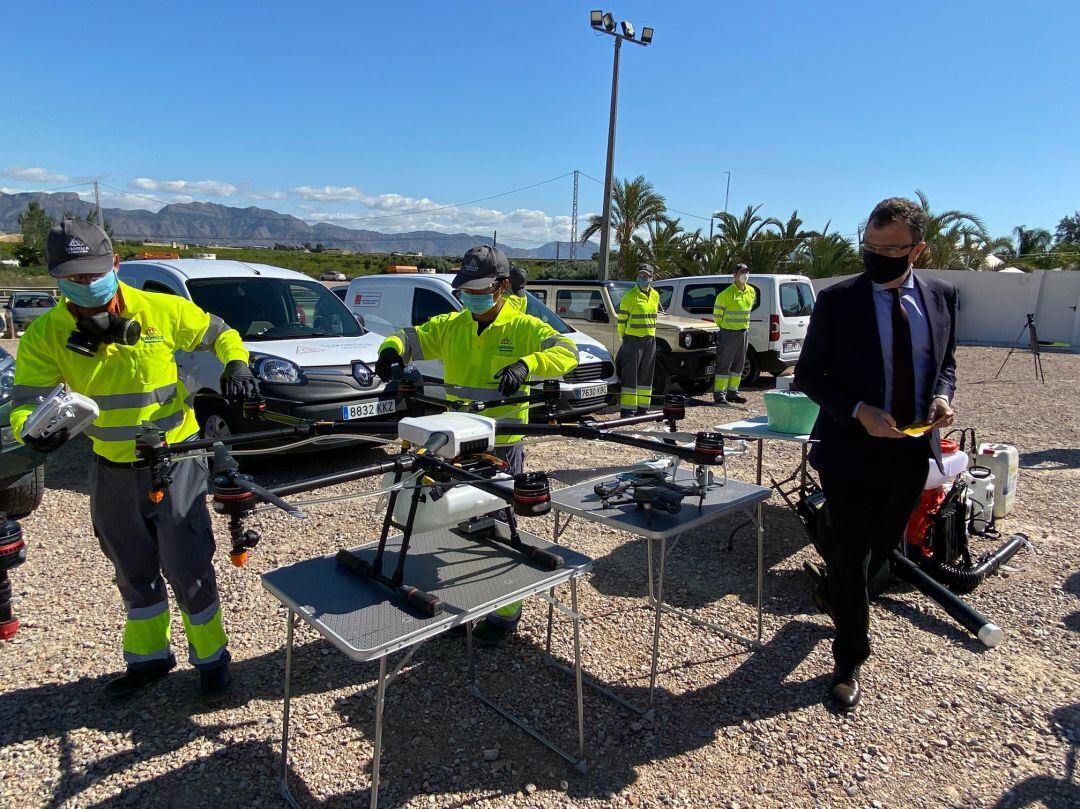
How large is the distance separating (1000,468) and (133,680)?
5.77m

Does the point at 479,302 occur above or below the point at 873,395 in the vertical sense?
above

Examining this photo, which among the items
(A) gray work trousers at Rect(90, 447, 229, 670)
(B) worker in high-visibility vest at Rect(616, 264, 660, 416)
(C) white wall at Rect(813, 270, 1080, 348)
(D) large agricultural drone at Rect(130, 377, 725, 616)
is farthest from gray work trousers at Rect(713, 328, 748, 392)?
(C) white wall at Rect(813, 270, 1080, 348)

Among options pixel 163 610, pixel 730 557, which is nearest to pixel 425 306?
pixel 730 557

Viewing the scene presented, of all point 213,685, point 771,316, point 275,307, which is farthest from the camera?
point 771,316

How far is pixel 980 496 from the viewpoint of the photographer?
192 inches

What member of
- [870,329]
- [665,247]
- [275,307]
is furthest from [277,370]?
[665,247]

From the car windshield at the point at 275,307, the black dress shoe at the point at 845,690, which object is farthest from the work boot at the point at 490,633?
the car windshield at the point at 275,307

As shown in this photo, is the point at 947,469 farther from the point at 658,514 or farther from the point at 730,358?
the point at 730,358

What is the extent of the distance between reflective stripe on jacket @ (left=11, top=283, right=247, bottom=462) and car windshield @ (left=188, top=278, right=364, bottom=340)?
3.40 metres

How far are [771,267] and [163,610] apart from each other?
2466 cm

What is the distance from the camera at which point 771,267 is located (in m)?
24.9

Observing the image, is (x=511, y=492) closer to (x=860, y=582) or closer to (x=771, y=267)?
(x=860, y=582)

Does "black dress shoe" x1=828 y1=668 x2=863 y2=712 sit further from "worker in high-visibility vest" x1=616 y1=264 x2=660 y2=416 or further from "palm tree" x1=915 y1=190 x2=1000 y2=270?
"palm tree" x1=915 y1=190 x2=1000 y2=270

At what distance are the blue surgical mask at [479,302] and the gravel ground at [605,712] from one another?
1.75 m
